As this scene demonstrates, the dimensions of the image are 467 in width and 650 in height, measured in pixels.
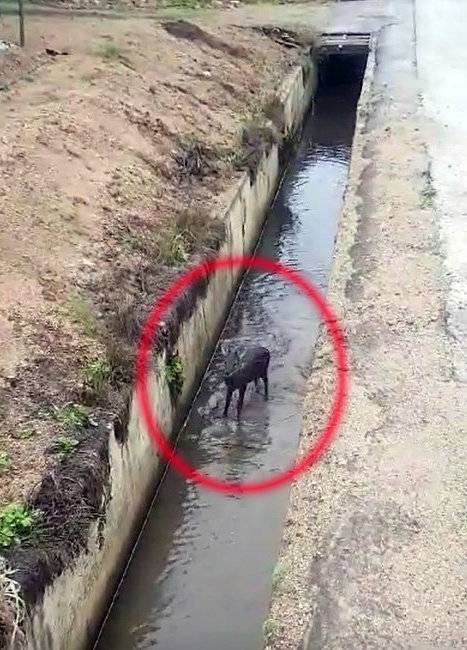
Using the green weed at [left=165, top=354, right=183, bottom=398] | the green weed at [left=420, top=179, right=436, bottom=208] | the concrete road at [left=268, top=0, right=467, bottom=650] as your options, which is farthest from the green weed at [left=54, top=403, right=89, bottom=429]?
the green weed at [left=420, top=179, right=436, bottom=208]

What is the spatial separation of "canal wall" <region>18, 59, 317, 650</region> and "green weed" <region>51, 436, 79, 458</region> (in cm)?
41

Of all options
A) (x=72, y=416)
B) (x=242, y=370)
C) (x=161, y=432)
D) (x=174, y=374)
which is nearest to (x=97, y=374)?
(x=72, y=416)

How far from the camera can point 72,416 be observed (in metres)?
9.82

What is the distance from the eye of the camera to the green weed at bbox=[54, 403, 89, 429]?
9727mm

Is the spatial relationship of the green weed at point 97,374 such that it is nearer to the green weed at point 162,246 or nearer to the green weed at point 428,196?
the green weed at point 162,246

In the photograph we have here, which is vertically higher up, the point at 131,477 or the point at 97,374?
the point at 97,374

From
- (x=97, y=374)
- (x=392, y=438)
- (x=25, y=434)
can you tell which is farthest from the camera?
(x=97, y=374)

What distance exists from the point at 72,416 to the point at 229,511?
2354 mm

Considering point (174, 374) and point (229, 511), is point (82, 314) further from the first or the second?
point (229, 511)

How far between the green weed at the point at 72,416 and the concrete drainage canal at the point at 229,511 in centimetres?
171

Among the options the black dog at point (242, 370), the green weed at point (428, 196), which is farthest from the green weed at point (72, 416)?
the green weed at point (428, 196)

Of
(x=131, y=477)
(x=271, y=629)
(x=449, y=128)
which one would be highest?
(x=449, y=128)

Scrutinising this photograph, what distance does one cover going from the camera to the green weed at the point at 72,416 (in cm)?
973

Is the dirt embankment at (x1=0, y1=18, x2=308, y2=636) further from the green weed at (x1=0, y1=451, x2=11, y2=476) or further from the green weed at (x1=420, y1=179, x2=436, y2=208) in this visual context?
the green weed at (x1=420, y1=179, x2=436, y2=208)
